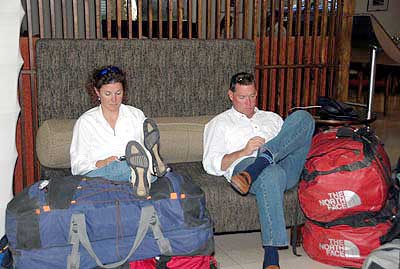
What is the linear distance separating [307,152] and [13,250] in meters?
1.55

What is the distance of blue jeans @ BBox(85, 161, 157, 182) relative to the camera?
2.59m

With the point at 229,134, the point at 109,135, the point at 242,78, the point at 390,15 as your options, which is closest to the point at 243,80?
the point at 242,78

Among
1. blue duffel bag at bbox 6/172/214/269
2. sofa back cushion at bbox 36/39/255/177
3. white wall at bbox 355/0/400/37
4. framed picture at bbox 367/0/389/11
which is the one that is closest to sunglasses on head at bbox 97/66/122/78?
sofa back cushion at bbox 36/39/255/177

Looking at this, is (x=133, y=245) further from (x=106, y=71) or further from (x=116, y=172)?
(x=106, y=71)

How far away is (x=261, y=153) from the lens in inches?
111

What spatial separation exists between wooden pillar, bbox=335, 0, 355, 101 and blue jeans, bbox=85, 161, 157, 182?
2075mm

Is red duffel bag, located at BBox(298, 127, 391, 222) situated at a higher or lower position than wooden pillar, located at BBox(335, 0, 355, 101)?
lower

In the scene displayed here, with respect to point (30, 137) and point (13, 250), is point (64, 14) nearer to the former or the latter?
point (30, 137)

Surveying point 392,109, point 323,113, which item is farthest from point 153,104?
point 392,109

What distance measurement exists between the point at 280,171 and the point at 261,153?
0.46ft

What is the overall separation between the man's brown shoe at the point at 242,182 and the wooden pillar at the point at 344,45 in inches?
68.3

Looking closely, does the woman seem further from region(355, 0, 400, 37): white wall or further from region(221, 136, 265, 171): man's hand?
region(355, 0, 400, 37): white wall

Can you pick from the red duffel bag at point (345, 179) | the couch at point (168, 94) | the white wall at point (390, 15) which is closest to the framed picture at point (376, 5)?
the white wall at point (390, 15)

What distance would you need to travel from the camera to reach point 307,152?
289 cm
